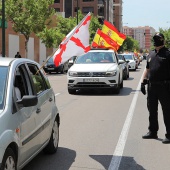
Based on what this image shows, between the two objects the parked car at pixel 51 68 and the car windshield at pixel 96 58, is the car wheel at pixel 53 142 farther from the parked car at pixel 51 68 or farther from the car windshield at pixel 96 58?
the parked car at pixel 51 68

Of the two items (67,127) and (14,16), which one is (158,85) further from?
(14,16)

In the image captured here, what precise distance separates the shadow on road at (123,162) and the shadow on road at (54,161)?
38 centimetres

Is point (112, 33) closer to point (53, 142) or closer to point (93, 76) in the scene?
point (93, 76)

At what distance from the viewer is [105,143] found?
728 cm

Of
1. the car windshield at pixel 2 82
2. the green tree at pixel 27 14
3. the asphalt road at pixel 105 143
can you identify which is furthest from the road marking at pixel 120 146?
the green tree at pixel 27 14

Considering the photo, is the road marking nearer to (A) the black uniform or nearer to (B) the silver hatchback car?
(A) the black uniform

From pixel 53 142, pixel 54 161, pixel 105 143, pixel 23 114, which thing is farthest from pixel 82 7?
pixel 23 114

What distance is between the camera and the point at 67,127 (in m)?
8.89

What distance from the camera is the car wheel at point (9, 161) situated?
417cm

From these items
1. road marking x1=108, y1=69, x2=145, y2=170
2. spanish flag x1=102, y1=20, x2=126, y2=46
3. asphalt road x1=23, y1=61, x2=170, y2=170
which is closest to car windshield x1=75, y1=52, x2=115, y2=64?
asphalt road x1=23, y1=61, x2=170, y2=170

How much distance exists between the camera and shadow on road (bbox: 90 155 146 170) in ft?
A: 18.9

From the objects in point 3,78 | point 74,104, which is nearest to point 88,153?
point 3,78

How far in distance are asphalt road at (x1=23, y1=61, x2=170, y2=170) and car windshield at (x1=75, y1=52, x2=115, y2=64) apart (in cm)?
450

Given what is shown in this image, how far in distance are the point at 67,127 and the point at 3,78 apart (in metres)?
4.08
